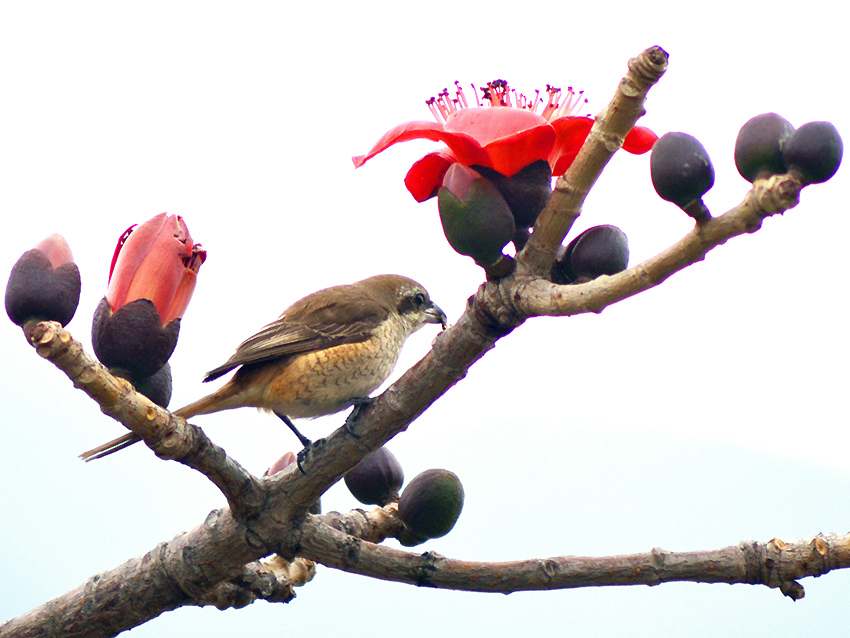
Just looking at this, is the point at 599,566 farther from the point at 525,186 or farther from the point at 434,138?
the point at 434,138

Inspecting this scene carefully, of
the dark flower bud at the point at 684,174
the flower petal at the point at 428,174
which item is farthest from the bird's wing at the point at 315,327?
the dark flower bud at the point at 684,174

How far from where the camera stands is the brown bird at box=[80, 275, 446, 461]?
2639 mm

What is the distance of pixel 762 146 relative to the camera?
3.81ft

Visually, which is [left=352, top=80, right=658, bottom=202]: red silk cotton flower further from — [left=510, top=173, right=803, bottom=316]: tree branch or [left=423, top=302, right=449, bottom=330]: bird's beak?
[left=423, top=302, right=449, bottom=330]: bird's beak

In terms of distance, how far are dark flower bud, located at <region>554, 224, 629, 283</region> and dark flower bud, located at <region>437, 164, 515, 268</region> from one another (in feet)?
0.50

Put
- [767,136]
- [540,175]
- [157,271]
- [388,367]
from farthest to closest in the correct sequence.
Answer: [388,367] < [157,271] < [540,175] < [767,136]

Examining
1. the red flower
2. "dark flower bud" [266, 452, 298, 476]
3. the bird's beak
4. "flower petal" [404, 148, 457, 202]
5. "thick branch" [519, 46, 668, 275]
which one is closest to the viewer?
"thick branch" [519, 46, 668, 275]

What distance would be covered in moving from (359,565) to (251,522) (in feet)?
0.86

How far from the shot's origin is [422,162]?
1539 millimetres

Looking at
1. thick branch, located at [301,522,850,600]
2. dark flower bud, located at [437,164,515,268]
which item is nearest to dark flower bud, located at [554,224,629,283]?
dark flower bud, located at [437,164,515,268]

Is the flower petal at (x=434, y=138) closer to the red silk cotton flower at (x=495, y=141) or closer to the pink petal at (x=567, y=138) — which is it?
the red silk cotton flower at (x=495, y=141)

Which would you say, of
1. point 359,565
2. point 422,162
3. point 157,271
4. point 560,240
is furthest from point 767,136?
point 359,565

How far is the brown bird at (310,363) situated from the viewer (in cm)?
264

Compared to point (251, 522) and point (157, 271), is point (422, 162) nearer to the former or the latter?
point (157, 271)
